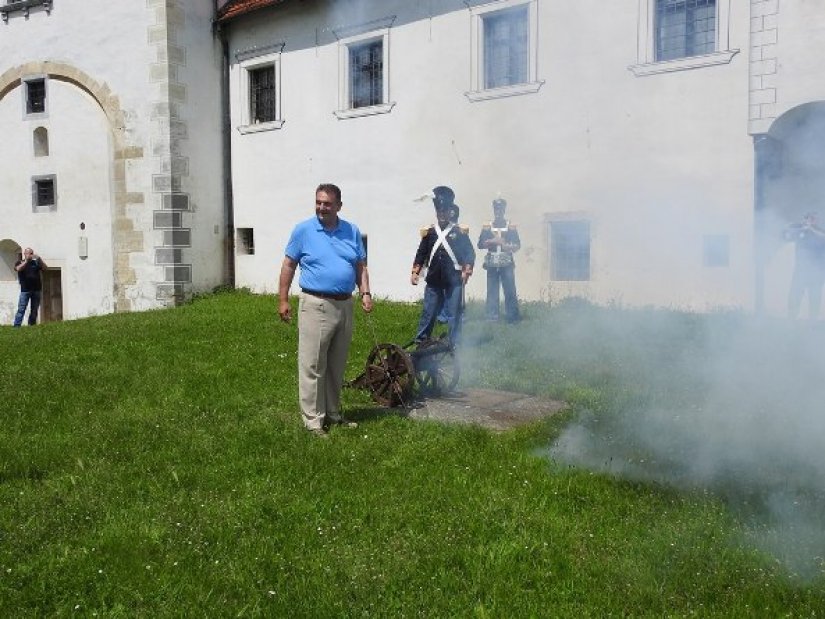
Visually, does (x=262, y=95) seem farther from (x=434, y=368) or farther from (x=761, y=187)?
(x=434, y=368)

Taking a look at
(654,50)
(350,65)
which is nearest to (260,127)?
(350,65)

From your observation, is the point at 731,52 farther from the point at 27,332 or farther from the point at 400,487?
the point at 27,332

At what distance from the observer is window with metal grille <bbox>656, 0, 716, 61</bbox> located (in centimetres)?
1077

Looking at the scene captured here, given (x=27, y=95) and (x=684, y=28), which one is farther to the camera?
(x=27, y=95)

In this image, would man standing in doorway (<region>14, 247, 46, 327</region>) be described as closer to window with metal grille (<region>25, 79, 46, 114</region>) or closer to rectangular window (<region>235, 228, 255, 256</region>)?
window with metal grille (<region>25, 79, 46, 114</region>)

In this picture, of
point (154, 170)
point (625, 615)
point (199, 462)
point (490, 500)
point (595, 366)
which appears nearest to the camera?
point (625, 615)

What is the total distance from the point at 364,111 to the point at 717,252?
7205mm

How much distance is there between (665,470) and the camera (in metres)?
4.21

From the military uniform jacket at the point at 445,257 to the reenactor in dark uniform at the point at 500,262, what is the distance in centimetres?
312

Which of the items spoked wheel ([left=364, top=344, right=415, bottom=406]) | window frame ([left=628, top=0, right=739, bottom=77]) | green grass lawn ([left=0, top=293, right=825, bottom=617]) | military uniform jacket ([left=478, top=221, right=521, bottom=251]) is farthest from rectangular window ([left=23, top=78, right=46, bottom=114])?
spoked wheel ([left=364, top=344, right=415, bottom=406])

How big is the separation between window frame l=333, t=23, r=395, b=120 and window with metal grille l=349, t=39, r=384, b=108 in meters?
0.06

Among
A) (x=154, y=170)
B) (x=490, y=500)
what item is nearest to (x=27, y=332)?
(x=154, y=170)

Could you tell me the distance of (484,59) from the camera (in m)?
12.8

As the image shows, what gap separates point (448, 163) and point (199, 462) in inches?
357
